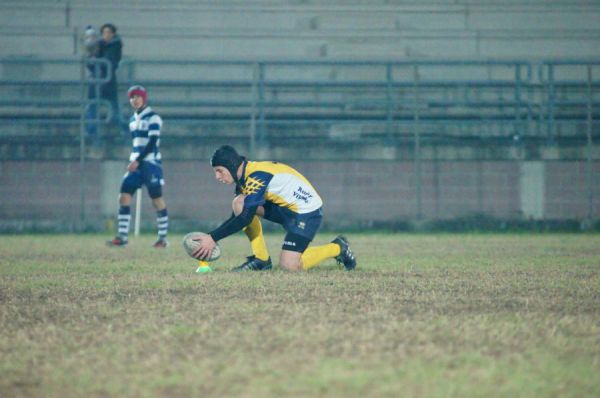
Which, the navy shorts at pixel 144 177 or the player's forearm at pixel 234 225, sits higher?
the navy shorts at pixel 144 177

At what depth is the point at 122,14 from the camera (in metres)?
23.4

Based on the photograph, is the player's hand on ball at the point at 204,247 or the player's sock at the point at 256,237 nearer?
the player's hand on ball at the point at 204,247

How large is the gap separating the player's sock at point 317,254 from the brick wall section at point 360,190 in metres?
8.62

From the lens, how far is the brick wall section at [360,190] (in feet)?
63.6

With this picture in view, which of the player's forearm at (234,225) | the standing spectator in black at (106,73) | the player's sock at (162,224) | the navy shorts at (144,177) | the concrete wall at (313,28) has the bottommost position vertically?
the player's sock at (162,224)

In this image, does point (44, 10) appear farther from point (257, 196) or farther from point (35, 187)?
point (257, 196)

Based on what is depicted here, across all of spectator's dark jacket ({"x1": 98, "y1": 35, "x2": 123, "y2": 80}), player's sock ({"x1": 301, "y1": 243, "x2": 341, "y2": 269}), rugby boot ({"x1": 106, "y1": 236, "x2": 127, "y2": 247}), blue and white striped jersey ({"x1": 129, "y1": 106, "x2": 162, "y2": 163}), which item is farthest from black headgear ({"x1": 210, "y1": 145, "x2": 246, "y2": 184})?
spectator's dark jacket ({"x1": 98, "y1": 35, "x2": 123, "y2": 80})

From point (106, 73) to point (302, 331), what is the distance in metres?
14.0

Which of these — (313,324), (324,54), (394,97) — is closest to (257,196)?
(313,324)

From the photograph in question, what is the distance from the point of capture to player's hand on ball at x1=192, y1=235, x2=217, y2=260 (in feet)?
32.4

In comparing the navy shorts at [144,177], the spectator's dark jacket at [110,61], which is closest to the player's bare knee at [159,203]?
the navy shorts at [144,177]

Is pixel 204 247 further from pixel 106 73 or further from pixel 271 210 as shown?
pixel 106 73

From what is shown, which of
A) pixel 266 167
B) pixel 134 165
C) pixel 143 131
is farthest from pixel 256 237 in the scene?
pixel 143 131

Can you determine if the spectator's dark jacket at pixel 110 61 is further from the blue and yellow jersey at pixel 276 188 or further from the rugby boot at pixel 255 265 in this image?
the blue and yellow jersey at pixel 276 188
